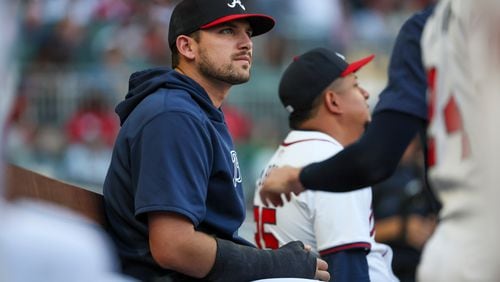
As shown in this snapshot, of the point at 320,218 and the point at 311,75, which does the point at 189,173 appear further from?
the point at 311,75

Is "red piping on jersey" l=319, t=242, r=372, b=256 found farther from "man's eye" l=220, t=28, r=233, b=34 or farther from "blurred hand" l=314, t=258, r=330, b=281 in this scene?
"man's eye" l=220, t=28, r=233, b=34

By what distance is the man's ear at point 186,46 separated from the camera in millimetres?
4148

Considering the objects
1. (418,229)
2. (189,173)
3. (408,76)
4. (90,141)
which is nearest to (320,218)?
(189,173)

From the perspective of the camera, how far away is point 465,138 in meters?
2.39

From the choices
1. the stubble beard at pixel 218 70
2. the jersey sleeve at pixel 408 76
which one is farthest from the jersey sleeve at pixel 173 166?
the jersey sleeve at pixel 408 76

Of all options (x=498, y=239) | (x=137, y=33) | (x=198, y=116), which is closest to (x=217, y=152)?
(x=198, y=116)

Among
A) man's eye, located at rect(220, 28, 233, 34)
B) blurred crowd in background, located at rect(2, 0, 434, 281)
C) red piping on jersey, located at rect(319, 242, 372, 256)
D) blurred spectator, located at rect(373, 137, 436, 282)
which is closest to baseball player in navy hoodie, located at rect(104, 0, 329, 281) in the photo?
man's eye, located at rect(220, 28, 233, 34)

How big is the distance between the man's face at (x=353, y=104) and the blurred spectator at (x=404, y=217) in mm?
1618

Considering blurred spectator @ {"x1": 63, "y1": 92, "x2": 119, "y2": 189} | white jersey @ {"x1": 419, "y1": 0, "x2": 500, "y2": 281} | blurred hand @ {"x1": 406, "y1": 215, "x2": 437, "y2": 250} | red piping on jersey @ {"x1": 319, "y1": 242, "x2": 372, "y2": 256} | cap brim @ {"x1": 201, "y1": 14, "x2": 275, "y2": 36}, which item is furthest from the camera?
blurred spectator @ {"x1": 63, "y1": 92, "x2": 119, "y2": 189}

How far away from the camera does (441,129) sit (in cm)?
255

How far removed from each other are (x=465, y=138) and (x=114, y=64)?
9.61 m

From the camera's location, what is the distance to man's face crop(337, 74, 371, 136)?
17.4ft

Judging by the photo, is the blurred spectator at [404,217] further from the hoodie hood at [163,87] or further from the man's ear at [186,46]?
the hoodie hood at [163,87]

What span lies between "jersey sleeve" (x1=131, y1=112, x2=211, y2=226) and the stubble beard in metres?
0.47
